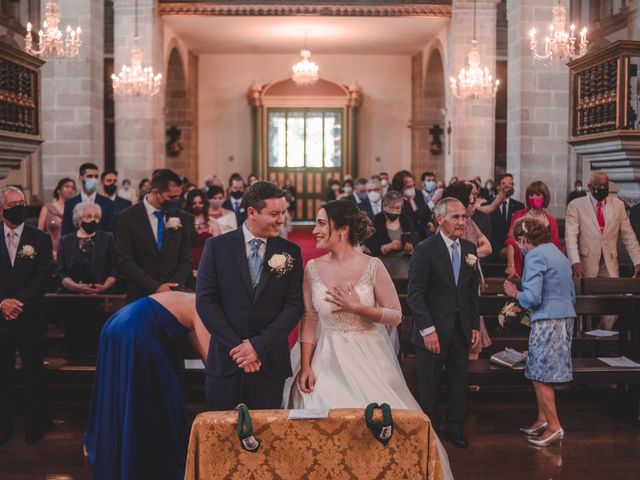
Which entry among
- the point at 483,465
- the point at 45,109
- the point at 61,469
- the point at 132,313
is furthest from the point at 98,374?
the point at 45,109

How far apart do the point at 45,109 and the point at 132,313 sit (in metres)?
9.72

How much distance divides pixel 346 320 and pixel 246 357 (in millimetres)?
583

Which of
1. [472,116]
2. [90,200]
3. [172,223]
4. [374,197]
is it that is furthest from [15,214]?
[472,116]

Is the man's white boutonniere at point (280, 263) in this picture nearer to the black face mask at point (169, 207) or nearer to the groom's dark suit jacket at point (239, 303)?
the groom's dark suit jacket at point (239, 303)

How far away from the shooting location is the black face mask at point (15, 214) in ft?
17.5

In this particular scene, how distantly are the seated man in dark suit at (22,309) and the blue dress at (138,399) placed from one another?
1.41 meters

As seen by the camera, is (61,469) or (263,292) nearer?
(263,292)

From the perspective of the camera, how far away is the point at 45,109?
1273cm

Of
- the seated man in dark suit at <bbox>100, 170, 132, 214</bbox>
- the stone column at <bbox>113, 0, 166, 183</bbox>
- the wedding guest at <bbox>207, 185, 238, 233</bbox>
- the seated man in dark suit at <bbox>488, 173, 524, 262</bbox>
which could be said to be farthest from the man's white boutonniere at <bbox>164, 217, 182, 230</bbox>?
the stone column at <bbox>113, 0, 166, 183</bbox>

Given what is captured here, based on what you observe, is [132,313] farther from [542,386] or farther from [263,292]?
[542,386]

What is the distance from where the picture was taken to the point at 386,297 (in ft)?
12.8

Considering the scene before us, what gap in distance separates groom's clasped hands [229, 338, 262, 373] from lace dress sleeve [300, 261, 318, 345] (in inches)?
14.3

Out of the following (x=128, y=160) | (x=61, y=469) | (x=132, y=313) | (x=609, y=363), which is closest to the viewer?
(x=132, y=313)

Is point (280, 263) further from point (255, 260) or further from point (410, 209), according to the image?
point (410, 209)
